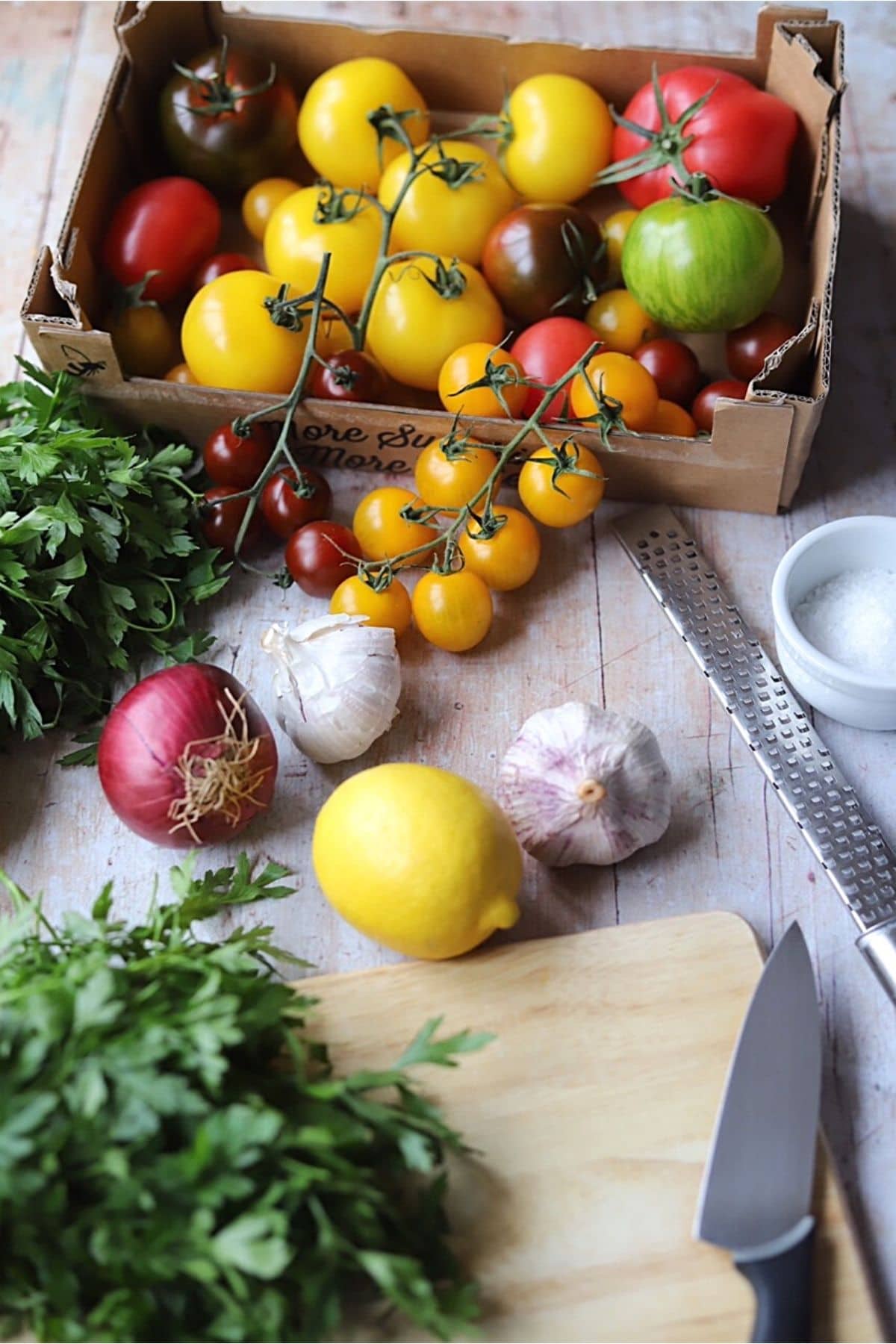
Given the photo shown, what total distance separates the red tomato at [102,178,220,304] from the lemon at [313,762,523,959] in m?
0.63

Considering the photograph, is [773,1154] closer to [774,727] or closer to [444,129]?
[774,727]

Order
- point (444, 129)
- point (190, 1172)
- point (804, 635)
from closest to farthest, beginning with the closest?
point (190, 1172) < point (804, 635) < point (444, 129)

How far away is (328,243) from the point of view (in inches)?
51.0

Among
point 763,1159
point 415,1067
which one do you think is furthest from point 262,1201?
point 763,1159

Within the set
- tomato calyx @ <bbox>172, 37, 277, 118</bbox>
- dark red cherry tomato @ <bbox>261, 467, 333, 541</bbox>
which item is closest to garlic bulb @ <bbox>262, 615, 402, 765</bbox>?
dark red cherry tomato @ <bbox>261, 467, 333, 541</bbox>

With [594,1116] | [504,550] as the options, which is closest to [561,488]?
[504,550]

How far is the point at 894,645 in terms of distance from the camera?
1081 mm

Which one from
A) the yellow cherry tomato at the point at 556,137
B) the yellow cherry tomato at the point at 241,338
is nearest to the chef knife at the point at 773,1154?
the yellow cherry tomato at the point at 241,338

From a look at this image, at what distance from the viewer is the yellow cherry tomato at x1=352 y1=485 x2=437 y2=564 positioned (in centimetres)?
118

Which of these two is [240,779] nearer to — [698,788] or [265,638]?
[265,638]

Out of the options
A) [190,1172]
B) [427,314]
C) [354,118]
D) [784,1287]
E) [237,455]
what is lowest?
[784,1287]

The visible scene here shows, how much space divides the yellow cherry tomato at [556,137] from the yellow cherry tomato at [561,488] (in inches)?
13.2

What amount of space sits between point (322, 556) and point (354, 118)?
1.60 feet

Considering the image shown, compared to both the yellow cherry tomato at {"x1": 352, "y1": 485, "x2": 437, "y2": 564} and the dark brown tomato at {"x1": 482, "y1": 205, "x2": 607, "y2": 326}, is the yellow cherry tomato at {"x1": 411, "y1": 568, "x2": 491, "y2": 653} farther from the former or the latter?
the dark brown tomato at {"x1": 482, "y1": 205, "x2": 607, "y2": 326}
